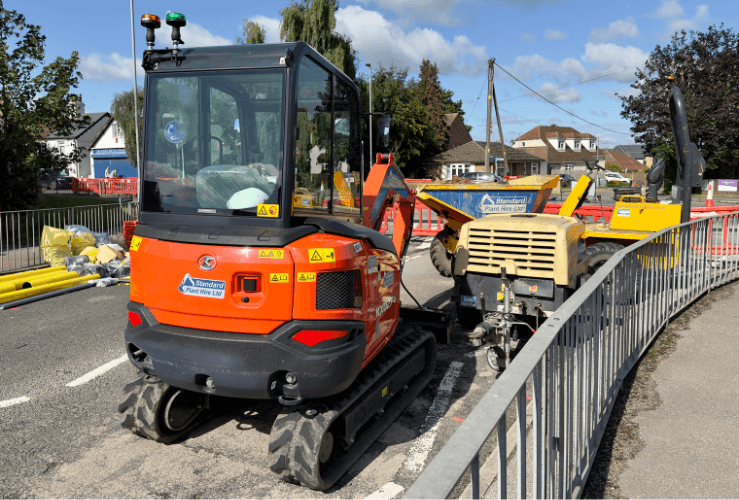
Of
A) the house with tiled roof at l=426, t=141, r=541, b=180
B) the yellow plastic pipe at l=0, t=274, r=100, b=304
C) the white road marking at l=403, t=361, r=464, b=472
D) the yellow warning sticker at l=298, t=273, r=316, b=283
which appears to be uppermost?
the house with tiled roof at l=426, t=141, r=541, b=180

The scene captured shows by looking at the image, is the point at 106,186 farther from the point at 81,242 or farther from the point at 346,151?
the point at 346,151

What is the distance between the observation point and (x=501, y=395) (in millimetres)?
2137

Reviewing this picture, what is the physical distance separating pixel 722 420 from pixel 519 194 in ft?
19.6

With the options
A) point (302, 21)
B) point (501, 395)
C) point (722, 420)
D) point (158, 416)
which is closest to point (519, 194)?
point (722, 420)

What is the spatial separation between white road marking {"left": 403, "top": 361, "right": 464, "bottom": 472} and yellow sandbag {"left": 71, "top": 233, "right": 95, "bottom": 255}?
9120 mm

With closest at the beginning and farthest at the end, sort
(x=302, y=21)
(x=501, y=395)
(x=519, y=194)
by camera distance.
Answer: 1. (x=501, y=395)
2. (x=519, y=194)
3. (x=302, y=21)

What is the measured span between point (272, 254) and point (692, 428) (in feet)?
10.7

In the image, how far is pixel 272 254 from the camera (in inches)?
144

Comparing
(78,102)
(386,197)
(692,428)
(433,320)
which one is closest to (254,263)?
(386,197)

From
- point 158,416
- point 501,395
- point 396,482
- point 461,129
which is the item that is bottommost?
point 396,482

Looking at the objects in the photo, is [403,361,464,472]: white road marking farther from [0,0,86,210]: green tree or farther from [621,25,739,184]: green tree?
[621,25,739,184]: green tree

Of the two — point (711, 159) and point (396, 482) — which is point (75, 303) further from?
point (711, 159)

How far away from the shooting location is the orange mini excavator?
3.70m

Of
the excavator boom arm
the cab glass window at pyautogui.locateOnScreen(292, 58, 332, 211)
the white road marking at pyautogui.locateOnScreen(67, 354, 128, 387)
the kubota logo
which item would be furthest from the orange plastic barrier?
the kubota logo
